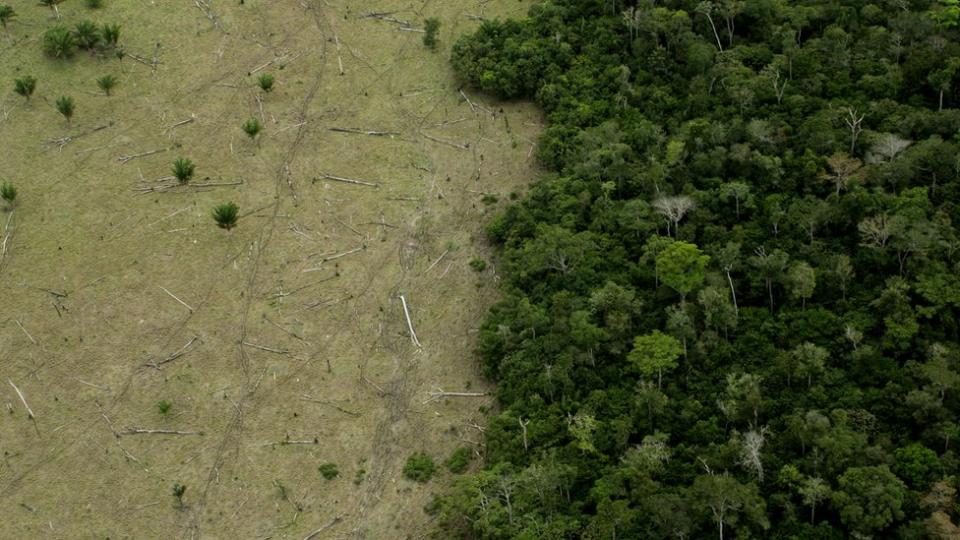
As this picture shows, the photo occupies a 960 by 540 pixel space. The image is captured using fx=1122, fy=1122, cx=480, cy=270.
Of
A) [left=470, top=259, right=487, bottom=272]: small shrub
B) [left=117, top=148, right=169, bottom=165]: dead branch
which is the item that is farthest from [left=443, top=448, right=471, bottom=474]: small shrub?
[left=117, top=148, right=169, bottom=165]: dead branch

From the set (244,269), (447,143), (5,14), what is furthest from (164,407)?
(5,14)

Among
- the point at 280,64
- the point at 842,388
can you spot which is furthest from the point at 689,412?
the point at 280,64

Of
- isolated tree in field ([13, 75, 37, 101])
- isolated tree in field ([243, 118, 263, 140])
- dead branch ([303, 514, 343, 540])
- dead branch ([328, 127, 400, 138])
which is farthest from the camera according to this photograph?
isolated tree in field ([13, 75, 37, 101])

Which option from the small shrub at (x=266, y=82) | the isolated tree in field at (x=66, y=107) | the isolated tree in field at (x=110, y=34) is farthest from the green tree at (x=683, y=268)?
the isolated tree in field at (x=110, y=34)

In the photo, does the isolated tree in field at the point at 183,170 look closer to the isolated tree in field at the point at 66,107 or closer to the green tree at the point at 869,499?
the isolated tree in field at the point at 66,107

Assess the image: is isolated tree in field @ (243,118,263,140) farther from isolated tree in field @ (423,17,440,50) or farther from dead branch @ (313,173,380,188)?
isolated tree in field @ (423,17,440,50)

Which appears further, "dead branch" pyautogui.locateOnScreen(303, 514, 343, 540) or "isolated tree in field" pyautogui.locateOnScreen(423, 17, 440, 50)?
"isolated tree in field" pyautogui.locateOnScreen(423, 17, 440, 50)

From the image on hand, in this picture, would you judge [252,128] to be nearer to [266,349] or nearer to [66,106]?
[66,106]
